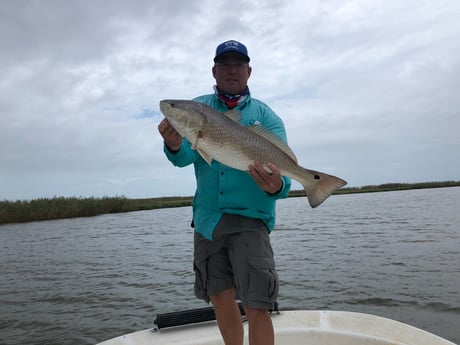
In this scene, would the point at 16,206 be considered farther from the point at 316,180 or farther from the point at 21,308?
the point at 316,180

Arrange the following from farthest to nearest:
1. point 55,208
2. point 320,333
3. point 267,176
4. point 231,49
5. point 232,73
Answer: point 55,208 < point 320,333 < point 232,73 < point 231,49 < point 267,176

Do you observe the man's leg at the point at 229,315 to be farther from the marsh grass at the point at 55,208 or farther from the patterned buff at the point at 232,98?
the marsh grass at the point at 55,208

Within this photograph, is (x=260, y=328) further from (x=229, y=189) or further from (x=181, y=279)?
(x=181, y=279)

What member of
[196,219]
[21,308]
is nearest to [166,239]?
[21,308]

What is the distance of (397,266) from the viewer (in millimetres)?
11758

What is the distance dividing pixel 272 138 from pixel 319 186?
573 millimetres

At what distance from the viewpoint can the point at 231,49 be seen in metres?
3.47

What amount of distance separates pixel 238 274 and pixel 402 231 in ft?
54.2

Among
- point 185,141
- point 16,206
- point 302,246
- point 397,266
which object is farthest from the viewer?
point 16,206

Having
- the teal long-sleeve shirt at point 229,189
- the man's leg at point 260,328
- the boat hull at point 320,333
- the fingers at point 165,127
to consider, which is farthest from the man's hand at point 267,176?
the boat hull at point 320,333

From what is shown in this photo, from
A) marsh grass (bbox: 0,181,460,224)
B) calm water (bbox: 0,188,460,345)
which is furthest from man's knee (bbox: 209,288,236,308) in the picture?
marsh grass (bbox: 0,181,460,224)

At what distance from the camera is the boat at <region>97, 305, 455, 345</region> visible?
4.31 meters

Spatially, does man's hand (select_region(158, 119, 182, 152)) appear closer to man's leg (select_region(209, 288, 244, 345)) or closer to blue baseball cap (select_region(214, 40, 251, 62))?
blue baseball cap (select_region(214, 40, 251, 62))

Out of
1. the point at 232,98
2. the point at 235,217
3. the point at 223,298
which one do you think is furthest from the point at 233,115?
the point at 223,298
